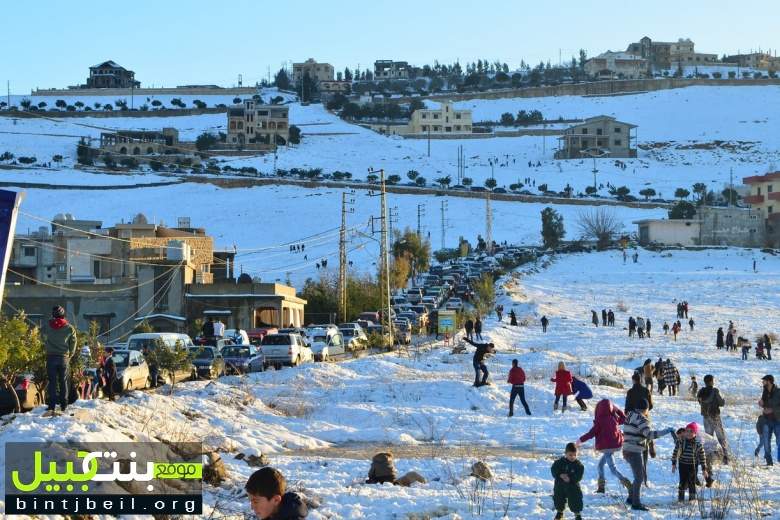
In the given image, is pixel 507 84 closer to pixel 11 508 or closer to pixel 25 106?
pixel 25 106

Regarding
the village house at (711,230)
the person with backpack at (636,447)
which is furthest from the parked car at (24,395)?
the village house at (711,230)

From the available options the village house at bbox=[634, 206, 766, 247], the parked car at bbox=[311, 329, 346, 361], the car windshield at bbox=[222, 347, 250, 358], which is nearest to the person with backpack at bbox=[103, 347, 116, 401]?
the car windshield at bbox=[222, 347, 250, 358]

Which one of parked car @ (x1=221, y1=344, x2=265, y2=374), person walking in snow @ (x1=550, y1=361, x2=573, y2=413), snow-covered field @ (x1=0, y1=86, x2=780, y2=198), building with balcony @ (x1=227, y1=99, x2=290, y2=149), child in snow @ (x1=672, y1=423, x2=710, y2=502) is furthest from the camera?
building with balcony @ (x1=227, y1=99, x2=290, y2=149)

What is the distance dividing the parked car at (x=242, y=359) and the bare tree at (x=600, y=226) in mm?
56068

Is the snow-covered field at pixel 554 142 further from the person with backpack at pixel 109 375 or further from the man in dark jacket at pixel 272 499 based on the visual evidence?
the man in dark jacket at pixel 272 499

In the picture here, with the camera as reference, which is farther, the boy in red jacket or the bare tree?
the bare tree

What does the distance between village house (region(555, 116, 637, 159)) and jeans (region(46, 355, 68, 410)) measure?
415 ft

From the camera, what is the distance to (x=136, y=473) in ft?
37.9

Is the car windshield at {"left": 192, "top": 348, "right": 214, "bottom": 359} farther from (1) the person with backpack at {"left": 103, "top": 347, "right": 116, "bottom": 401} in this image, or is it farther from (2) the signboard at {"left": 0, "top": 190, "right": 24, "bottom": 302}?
(2) the signboard at {"left": 0, "top": 190, "right": 24, "bottom": 302}

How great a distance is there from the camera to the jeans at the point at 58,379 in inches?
548

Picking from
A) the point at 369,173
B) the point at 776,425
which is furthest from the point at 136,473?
the point at 369,173

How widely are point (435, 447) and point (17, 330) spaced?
5.62 m

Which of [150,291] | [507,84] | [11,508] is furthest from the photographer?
[507,84]

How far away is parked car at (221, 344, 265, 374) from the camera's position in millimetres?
27281
